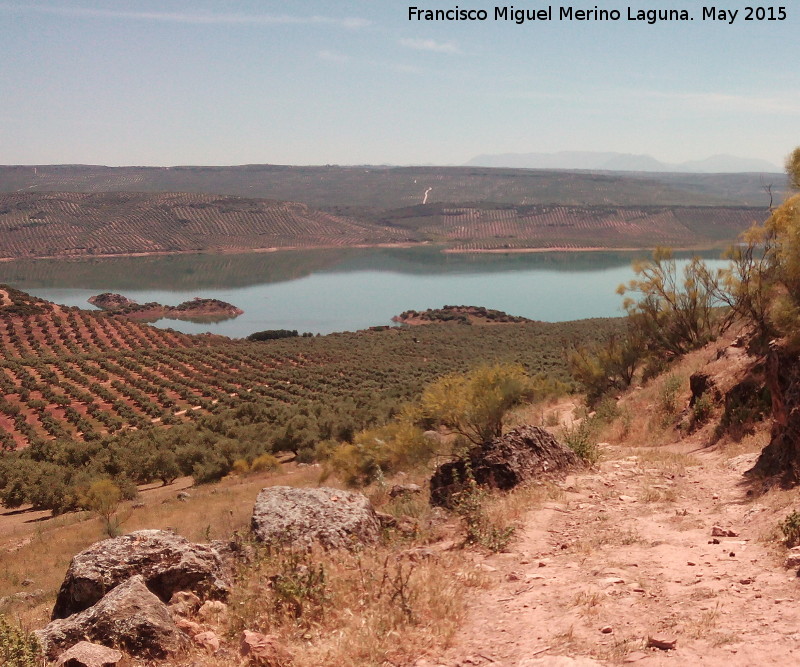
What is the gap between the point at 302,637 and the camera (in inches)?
171

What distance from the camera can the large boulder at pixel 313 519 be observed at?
5.94 m

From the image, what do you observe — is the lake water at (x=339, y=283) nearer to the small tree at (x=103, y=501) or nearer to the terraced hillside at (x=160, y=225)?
the terraced hillside at (x=160, y=225)

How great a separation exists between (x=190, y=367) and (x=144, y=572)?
4077cm

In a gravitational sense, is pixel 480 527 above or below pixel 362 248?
below

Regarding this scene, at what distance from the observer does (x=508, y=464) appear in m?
7.97

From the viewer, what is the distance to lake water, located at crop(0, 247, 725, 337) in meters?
82.1

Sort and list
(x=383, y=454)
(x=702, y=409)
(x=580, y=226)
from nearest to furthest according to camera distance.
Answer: (x=702, y=409), (x=383, y=454), (x=580, y=226)

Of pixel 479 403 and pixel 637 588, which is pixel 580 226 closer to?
pixel 479 403

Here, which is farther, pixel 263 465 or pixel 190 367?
pixel 190 367

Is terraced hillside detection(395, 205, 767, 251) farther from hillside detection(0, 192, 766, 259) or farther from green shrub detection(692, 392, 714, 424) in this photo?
green shrub detection(692, 392, 714, 424)

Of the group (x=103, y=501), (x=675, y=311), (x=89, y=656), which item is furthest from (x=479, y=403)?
(x=103, y=501)

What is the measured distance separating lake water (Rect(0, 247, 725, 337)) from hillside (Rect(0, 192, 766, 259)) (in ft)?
33.7

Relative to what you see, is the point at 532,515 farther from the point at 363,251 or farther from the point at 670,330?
the point at 363,251

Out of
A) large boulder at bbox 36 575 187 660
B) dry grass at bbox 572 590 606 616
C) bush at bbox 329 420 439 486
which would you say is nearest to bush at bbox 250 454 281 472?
bush at bbox 329 420 439 486
